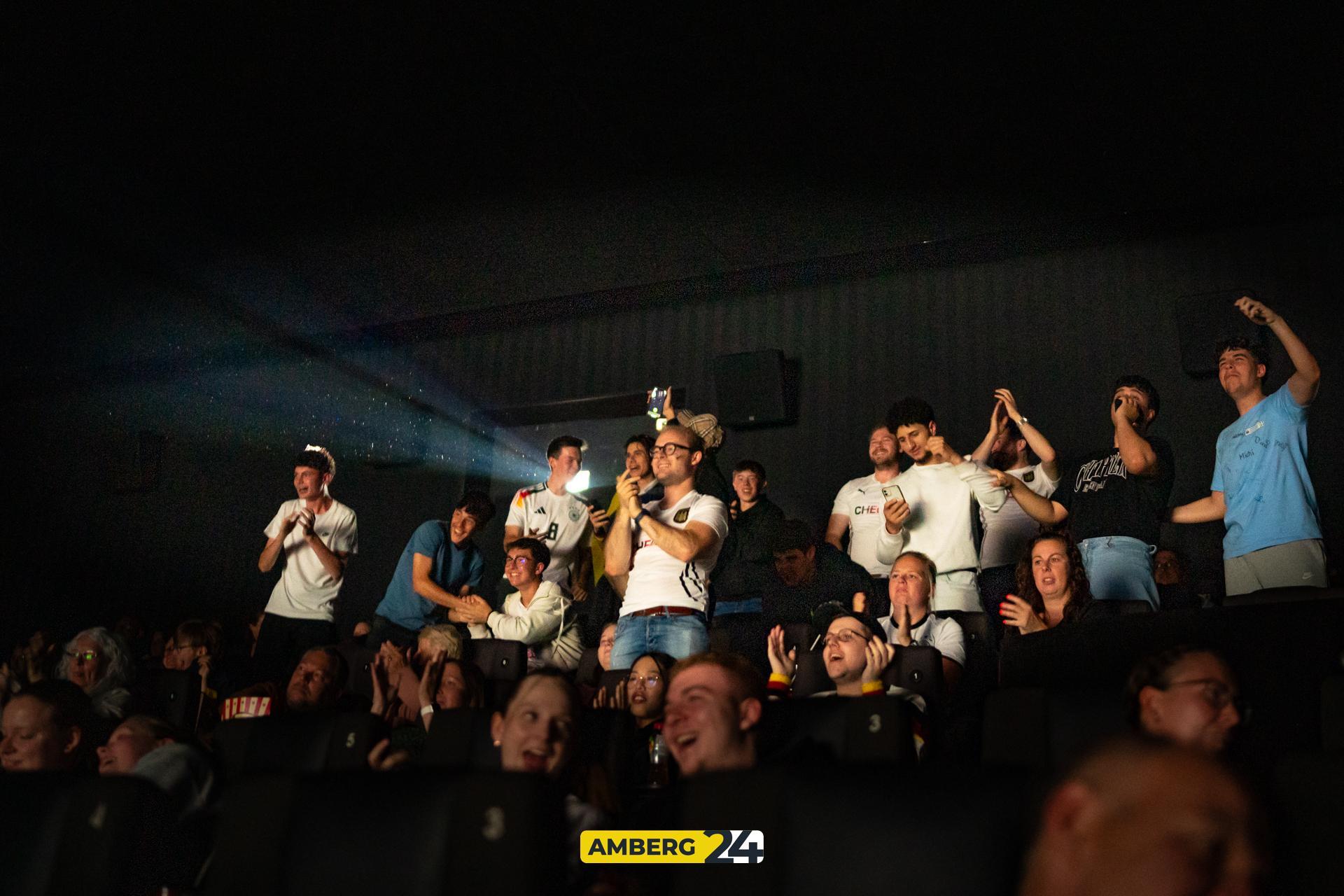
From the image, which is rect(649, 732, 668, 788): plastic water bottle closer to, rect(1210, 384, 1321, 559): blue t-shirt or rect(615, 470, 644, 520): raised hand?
rect(615, 470, 644, 520): raised hand

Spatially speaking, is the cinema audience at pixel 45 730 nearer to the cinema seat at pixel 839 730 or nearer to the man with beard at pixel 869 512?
the cinema seat at pixel 839 730

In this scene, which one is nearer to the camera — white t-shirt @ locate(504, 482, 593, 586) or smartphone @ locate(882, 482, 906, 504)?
smartphone @ locate(882, 482, 906, 504)

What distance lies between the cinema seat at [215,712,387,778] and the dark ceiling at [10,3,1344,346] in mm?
2845

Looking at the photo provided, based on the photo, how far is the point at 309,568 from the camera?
4957mm

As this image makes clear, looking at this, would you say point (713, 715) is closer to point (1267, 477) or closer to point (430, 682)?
point (430, 682)

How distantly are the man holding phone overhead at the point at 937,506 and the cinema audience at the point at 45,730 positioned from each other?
2.61 metres

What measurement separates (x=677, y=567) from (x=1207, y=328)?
3294 mm

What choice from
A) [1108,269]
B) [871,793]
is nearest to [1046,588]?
[871,793]

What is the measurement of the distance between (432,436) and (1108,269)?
14.3 feet

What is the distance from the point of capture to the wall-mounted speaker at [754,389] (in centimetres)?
631

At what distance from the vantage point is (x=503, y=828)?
4.42ft

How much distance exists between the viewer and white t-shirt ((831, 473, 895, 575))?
4543mm

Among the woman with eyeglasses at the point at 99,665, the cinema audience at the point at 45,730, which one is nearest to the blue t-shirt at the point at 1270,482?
the cinema audience at the point at 45,730

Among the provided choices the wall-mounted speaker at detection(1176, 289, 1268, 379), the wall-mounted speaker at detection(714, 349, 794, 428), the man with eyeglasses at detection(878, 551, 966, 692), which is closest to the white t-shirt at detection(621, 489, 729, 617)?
the man with eyeglasses at detection(878, 551, 966, 692)
